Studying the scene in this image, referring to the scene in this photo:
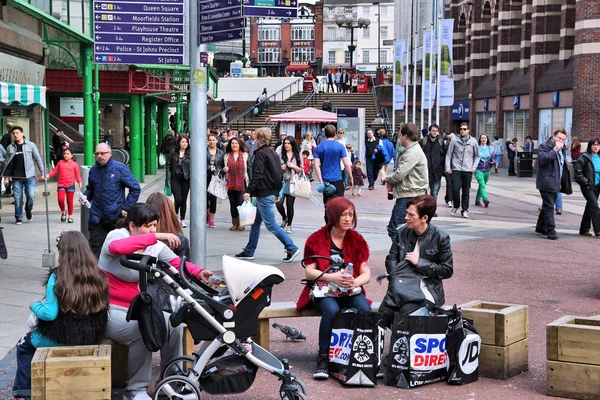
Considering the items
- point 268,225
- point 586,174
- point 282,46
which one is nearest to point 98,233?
point 268,225

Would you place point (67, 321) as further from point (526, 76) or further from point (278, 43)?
point (278, 43)

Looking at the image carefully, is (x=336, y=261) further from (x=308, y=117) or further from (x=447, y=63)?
(x=308, y=117)

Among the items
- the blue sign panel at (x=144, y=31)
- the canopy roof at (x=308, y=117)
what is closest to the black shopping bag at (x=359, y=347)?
the blue sign panel at (x=144, y=31)

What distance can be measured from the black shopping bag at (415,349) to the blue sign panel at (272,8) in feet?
15.8

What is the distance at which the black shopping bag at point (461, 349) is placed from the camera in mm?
6824

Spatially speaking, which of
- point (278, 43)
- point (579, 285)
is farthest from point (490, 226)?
point (278, 43)

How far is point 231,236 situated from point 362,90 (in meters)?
56.4

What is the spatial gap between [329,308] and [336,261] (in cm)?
38

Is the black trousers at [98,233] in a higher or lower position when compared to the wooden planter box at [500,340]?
higher

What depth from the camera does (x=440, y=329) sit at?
6.81 m

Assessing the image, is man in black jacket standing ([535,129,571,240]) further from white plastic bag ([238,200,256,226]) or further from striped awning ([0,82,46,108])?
striped awning ([0,82,46,108])

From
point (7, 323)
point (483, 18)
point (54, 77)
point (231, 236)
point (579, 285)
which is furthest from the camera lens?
point (483, 18)

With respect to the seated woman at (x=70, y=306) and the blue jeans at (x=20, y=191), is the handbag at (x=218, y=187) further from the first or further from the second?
the seated woman at (x=70, y=306)

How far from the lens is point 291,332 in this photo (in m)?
8.15
